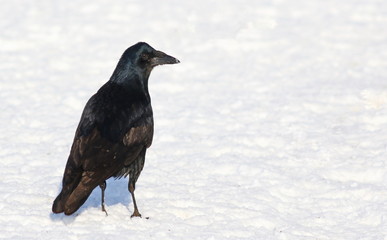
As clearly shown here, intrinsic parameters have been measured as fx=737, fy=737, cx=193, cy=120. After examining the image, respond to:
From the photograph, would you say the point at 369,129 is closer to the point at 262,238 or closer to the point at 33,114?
Result: the point at 262,238

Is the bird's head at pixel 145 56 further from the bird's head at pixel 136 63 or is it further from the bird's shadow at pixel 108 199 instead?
the bird's shadow at pixel 108 199

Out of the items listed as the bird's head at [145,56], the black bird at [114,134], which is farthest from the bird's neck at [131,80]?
the bird's head at [145,56]

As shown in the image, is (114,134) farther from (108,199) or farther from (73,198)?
(108,199)

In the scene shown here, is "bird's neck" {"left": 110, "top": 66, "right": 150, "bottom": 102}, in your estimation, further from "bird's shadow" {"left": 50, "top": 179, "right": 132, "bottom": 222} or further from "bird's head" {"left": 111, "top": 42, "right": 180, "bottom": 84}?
"bird's shadow" {"left": 50, "top": 179, "right": 132, "bottom": 222}

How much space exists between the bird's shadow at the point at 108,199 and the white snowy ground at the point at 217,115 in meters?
0.03

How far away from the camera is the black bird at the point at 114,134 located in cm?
719

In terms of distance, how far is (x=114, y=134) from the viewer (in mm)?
7473

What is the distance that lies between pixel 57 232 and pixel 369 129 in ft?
16.5

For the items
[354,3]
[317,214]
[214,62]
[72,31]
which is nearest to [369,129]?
[317,214]

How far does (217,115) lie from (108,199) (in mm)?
3114

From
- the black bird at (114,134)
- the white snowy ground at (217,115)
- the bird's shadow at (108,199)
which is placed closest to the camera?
the black bird at (114,134)

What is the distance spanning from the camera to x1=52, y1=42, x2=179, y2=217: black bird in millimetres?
7188

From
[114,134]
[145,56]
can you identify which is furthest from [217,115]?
[114,134]

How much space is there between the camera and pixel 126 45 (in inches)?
528
